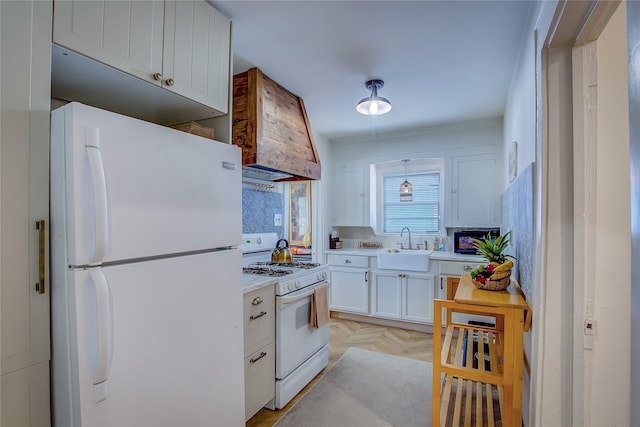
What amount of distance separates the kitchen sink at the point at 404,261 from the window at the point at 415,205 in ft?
2.37

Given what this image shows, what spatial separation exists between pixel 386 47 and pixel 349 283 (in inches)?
104

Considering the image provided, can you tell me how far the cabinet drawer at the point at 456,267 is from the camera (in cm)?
321

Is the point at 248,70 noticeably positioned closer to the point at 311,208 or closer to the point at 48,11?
the point at 48,11

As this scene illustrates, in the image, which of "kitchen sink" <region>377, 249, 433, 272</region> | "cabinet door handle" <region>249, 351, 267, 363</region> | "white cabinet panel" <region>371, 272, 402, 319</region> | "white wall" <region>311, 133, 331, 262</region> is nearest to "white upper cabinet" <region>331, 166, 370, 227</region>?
"white wall" <region>311, 133, 331, 262</region>

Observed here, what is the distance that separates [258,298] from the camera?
1884 millimetres

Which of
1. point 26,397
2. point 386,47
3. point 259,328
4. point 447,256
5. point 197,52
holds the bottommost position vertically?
point 259,328

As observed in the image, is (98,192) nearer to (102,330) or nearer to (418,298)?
(102,330)

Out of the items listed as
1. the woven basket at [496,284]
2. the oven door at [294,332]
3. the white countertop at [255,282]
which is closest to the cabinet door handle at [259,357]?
the oven door at [294,332]

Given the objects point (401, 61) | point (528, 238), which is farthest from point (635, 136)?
point (401, 61)

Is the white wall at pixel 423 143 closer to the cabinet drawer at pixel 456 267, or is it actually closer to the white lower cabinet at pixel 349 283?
the cabinet drawer at pixel 456 267

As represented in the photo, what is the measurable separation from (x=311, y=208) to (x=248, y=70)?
213 centimetres

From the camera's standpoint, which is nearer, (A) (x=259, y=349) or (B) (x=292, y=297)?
(A) (x=259, y=349)

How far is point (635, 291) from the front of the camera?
0.51m

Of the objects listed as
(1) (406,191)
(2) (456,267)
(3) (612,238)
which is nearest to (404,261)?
(2) (456,267)
